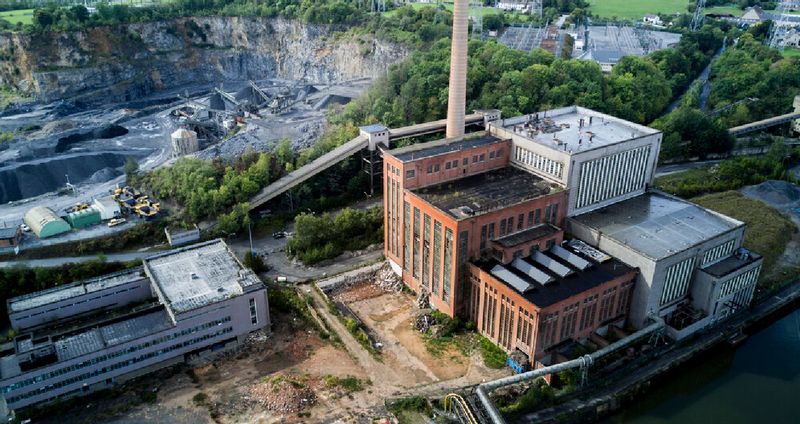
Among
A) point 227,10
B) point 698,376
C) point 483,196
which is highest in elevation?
point 227,10

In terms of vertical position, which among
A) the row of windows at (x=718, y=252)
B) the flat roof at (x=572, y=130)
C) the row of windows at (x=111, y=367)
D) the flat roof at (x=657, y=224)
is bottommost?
the row of windows at (x=111, y=367)

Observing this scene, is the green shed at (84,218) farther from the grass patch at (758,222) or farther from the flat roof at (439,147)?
the grass patch at (758,222)

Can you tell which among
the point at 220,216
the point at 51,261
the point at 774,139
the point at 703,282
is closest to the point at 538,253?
the point at 703,282

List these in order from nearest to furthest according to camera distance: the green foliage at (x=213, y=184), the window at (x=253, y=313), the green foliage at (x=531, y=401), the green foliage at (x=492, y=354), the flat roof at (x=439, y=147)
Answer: the green foliage at (x=531, y=401) → the green foliage at (x=492, y=354) → the window at (x=253, y=313) → the flat roof at (x=439, y=147) → the green foliage at (x=213, y=184)

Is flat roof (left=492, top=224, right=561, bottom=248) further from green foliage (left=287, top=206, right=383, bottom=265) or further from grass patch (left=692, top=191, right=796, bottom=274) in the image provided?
grass patch (left=692, top=191, right=796, bottom=274)

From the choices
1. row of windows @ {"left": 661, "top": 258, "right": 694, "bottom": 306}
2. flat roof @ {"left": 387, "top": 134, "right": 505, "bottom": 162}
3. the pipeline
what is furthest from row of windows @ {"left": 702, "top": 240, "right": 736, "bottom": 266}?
flat roof @ {"left": 387, "top": 134, "right": 505, "bottom": 162}

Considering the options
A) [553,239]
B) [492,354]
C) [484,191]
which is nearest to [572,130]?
[484,191]

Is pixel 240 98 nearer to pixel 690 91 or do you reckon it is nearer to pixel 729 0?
pixel 690 91

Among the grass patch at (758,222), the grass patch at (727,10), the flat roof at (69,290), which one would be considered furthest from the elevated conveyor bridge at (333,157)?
the grass patch at (727,10)

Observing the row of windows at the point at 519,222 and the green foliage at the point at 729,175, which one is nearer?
the row of windows at the point at 519,222
